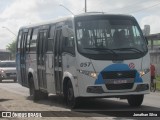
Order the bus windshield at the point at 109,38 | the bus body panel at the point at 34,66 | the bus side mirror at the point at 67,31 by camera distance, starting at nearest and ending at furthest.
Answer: the bus windshield at the point at 109,38 → the bus side mirror at the point at 67,31 → the bus body panel at the point at 34,66

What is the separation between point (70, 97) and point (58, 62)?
1.48 meters

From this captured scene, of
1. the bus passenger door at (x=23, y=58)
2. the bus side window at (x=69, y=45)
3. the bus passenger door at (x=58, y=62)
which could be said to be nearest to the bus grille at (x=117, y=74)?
the bus side window at (x=69, y=45)

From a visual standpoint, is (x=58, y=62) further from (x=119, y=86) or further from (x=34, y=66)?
(x=34, y=66)

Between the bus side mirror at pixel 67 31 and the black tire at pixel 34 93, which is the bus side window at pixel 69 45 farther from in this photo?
the black tire at pixel 34 93

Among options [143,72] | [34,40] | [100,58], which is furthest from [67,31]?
[34,40]

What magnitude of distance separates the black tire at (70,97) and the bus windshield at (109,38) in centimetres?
128

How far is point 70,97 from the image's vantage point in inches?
618

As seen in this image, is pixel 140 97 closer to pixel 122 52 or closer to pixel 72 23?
pixel 122 52

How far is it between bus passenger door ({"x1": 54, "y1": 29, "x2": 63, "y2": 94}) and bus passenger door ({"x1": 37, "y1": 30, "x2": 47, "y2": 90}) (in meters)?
1.36

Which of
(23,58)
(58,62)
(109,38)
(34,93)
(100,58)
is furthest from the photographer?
(23,58)

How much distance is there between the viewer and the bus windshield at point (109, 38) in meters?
15.0

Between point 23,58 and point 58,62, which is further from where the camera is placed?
point 23,58

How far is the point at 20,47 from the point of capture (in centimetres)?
2212

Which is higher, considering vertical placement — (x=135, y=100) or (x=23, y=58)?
(x=23, y=58)
